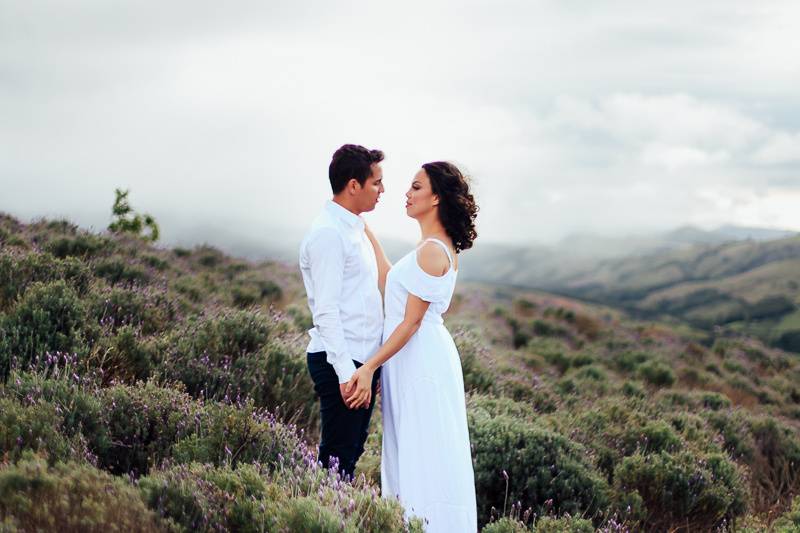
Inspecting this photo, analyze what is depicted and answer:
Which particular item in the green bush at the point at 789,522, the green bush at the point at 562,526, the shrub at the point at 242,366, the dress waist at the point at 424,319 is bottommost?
the green bush at the point at 789,522

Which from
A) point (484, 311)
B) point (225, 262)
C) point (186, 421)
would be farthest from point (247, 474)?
point (484, 311)

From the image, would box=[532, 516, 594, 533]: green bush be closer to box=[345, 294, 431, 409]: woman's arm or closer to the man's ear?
box=[345, 294, 431, 409]: woman's arm

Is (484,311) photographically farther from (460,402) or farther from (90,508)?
(90,508)

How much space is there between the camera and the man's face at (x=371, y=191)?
154 inches

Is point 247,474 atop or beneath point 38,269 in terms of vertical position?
beneath

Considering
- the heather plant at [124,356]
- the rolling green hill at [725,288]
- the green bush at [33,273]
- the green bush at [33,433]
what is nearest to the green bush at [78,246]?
the green bush at [33,273]

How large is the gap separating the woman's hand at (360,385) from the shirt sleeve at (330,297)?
0.04 m

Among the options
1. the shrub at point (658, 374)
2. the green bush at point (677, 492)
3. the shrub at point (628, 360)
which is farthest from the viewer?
the shrub at point (628, 360)

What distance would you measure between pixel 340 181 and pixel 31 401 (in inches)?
84.0

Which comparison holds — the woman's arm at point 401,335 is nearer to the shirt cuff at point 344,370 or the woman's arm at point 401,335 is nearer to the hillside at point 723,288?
the shirt cuff at point 344,370

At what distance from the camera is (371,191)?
→ 394 centimetres

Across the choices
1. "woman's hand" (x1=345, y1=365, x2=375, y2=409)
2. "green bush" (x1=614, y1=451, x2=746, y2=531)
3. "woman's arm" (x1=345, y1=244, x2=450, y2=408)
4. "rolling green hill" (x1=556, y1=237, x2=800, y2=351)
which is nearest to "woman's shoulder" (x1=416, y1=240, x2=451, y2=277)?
"woman's arm" (x1=345, y1=244, x2=450, y2=408)

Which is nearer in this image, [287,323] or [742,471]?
[742,471]

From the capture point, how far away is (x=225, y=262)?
15.7 metres
